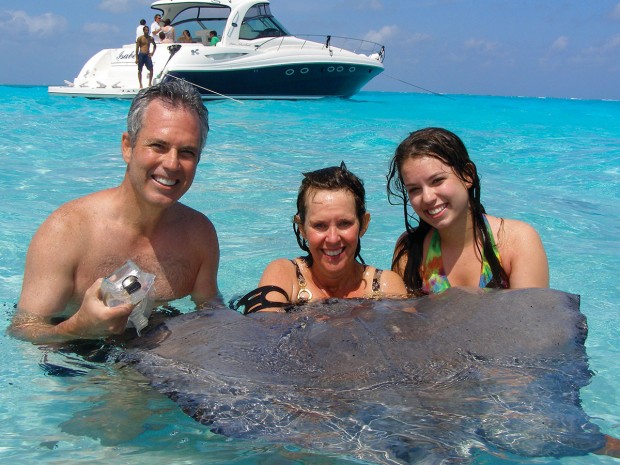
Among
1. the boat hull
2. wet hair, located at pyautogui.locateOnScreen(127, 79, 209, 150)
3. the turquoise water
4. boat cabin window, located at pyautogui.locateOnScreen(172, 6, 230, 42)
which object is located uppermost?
boat cabin window, located at pyautogui.locateOnScreen(172, 6, 230, 42)

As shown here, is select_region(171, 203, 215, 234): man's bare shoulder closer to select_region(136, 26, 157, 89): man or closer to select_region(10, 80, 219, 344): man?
select_region(10, 80, 219, 344): man

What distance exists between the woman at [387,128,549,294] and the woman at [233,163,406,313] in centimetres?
30

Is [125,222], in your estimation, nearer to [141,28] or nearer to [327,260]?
[327,260]

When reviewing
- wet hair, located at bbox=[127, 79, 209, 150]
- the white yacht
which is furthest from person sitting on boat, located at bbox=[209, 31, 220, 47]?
wet hair, located at bbox=[127, 79, 209, 150]

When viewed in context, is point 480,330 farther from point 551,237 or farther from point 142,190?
point 551,237

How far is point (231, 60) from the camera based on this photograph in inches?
780

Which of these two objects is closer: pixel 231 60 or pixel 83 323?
pixel 83 323

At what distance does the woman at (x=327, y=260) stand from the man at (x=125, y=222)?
2.04 ft

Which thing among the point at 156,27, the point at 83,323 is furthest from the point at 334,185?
the point at 156,27

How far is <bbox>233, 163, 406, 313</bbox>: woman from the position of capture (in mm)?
3432

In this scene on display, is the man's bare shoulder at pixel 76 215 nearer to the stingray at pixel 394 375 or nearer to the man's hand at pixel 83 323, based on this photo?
the man's hand at pixel 83 323

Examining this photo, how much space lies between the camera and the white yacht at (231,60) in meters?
19.5

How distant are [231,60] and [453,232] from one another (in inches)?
676

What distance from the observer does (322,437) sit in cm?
214
